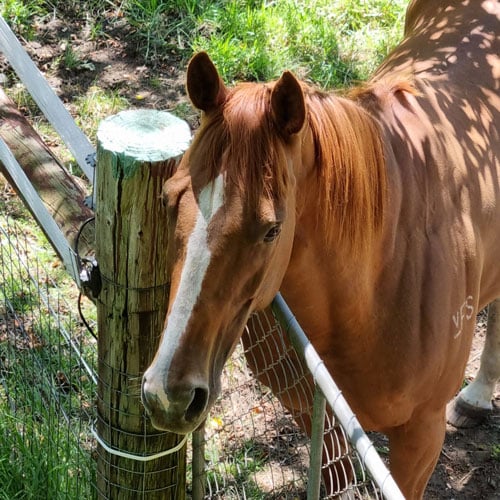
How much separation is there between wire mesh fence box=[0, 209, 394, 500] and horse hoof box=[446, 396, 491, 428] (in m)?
0.62

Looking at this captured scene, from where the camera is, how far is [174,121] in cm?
192

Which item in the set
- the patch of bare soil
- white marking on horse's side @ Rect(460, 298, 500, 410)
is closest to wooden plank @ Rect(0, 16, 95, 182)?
the patch of bare soil

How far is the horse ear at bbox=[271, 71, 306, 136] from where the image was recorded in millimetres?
1825

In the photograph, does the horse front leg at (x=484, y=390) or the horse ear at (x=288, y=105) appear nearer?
the horse ear at (x=288, y=105)

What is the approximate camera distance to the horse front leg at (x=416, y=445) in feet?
8.80

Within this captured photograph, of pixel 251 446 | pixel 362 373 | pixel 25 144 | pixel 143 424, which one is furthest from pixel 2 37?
pixel 251 446

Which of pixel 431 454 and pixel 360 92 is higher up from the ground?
pixel 360 92

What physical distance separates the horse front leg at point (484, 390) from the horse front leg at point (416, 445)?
3.60 ft

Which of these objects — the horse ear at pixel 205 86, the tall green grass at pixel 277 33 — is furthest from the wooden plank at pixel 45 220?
the tall green grass at pixel 277 33

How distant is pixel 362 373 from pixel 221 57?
10.5 ft

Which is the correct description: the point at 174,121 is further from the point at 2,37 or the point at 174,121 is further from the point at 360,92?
the point at 2,37

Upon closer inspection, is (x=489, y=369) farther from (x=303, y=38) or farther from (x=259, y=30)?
(x=259, y=30)

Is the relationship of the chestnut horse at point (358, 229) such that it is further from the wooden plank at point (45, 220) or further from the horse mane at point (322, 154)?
the wooden plank at point (45, 220)

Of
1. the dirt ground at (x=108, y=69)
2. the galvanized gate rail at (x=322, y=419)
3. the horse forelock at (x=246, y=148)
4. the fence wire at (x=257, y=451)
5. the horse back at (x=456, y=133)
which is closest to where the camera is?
the galvanized gate rail at (x=322, y=419)
